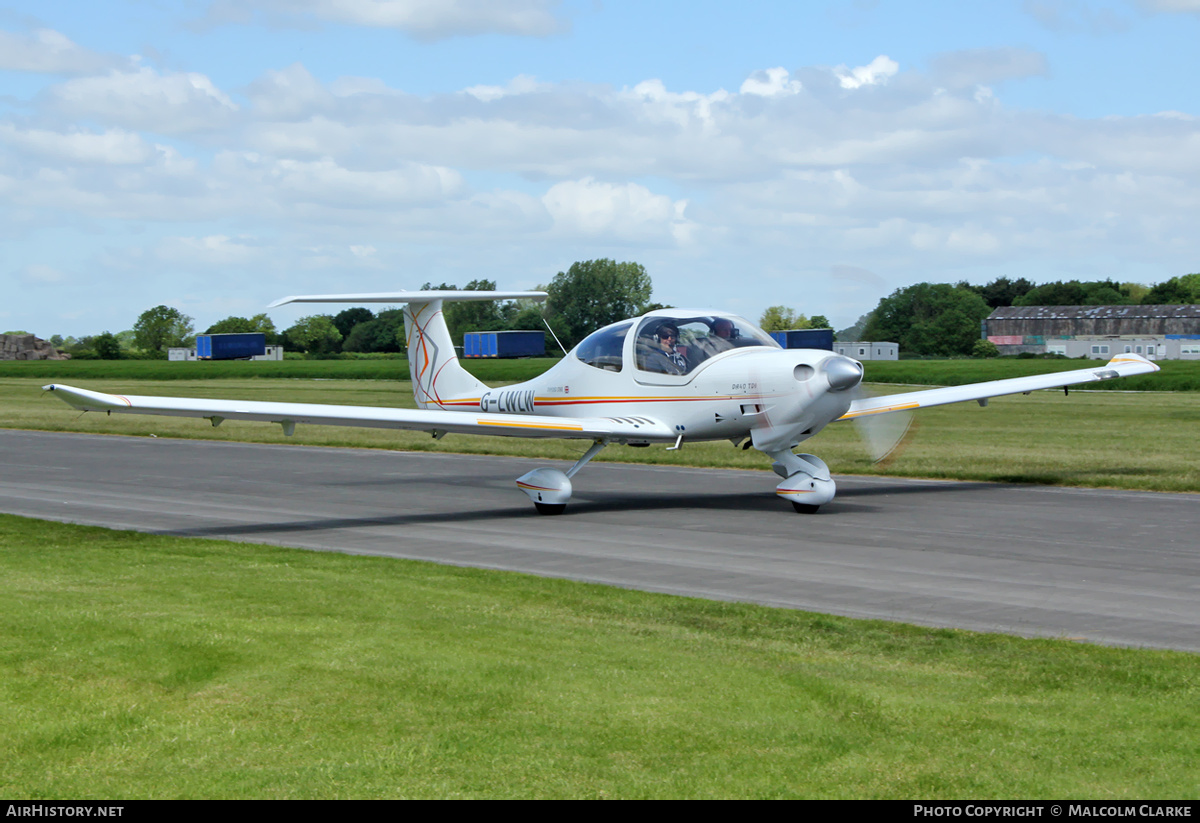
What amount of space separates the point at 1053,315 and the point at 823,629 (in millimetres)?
139912

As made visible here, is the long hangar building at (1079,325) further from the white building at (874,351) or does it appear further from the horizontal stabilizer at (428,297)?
the horizontal stabilizer at (428,297)

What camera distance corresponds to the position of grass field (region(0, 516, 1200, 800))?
4918 millimetres

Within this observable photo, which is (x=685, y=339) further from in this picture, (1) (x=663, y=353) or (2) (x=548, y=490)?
(2) (x=548, y=490)

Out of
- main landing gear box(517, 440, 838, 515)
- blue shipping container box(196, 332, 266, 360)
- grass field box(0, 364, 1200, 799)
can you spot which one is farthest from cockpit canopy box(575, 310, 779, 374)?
blue shipping container box(196, 332, 266, 360)

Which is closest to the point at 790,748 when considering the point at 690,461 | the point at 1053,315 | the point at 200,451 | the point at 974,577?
the point at 974,577

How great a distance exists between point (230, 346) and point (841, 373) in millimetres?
113197

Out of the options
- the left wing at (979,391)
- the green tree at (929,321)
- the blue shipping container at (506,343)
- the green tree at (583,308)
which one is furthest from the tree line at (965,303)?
the left wing at (979,391)

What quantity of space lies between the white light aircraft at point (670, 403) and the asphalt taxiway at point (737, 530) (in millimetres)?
955

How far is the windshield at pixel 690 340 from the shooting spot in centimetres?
1630

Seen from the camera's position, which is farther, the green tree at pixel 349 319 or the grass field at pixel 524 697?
the green tree at pixel 349 319

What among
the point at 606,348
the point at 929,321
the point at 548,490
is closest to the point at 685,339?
the point at 606,348

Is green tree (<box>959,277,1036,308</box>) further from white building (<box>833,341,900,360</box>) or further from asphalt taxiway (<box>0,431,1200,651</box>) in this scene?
asphalt taxiway (<box>0,431,1200,651</box>)

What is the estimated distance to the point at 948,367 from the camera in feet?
221
